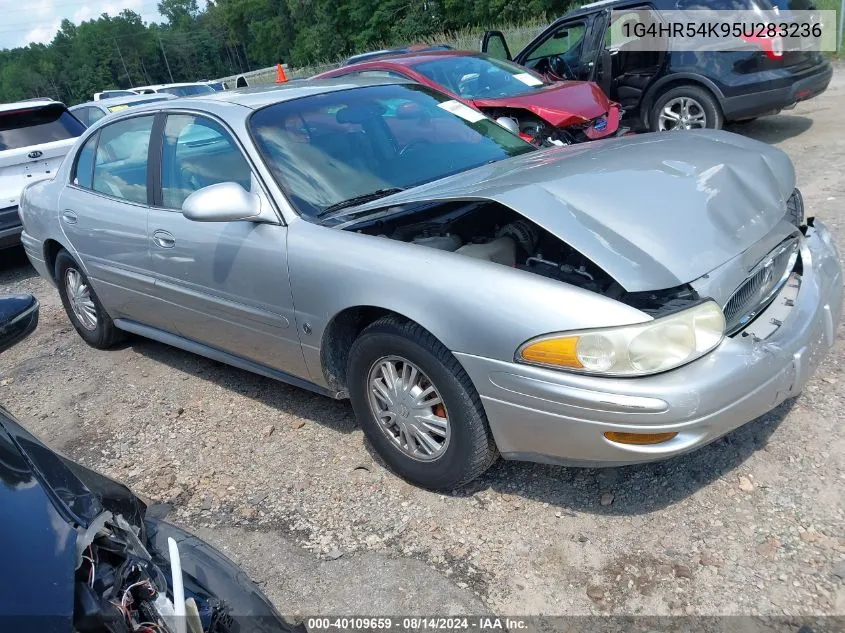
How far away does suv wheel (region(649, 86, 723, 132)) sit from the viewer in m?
7.51

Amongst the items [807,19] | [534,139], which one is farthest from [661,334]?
[807,19]

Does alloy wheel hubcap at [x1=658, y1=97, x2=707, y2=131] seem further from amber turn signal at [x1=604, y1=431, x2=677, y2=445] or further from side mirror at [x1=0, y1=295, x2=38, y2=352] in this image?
side mirror at [x1=0, y1=295, x2=38, y2=352]

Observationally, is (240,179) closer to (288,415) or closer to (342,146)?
(342,146)

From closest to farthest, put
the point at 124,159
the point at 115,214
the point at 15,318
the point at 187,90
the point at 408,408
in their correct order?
the point at 15,318, the point at 408,408, the point at 115,214, the point at 124,159, the point at 187,90

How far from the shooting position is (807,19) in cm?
745

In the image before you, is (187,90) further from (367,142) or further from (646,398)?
(646,398)

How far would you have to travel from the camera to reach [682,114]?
7.84 m

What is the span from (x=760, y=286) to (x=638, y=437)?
0.89 metres

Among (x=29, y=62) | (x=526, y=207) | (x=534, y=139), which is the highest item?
(x=29, y=62)

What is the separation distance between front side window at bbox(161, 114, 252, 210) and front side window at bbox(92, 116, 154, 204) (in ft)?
0.71

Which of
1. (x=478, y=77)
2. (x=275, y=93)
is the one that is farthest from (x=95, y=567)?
(x=478, y=77)

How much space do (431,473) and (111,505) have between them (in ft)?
4.74

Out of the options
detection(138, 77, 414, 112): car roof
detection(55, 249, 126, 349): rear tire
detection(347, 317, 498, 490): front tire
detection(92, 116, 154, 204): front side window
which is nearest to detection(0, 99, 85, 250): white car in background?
detection(55, 249, 126, 349): rear tire

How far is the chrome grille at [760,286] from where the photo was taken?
8.36ft
